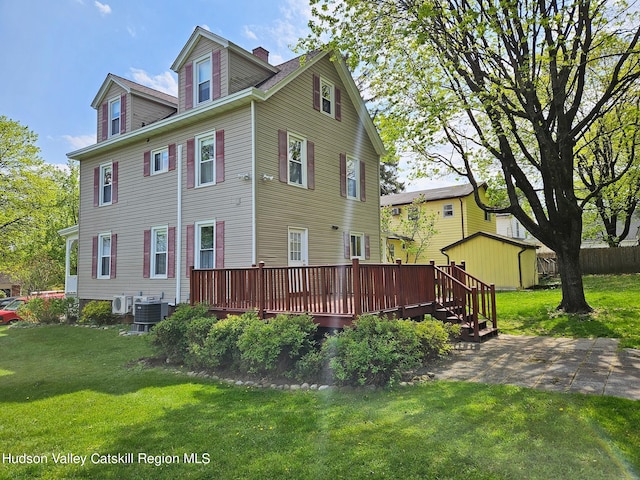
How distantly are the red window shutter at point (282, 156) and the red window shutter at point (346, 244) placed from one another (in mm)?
3230

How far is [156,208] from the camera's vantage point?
12938 mm

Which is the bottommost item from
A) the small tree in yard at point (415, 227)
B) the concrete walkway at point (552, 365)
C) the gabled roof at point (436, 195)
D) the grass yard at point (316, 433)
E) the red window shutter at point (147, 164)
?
the grass yard at point (316, 433)

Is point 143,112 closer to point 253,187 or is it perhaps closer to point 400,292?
point 253,187

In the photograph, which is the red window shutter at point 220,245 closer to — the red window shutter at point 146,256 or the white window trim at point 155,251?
the white window trim at point 155,251

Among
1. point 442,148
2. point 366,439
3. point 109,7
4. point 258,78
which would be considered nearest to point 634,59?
point 442,148

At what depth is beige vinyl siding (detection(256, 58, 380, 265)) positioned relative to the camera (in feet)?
35.8

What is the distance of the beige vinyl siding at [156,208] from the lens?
1082cm

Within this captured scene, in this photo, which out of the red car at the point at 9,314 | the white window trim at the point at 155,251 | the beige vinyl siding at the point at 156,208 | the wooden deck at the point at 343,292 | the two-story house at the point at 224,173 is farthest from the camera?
the red car at the point at 9,314

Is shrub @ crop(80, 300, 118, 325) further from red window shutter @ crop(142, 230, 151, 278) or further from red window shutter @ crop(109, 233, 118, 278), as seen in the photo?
red window shutter @ crop(142, 230, 151, 278)

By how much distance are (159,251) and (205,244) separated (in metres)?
2.16

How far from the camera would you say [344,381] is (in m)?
5.84

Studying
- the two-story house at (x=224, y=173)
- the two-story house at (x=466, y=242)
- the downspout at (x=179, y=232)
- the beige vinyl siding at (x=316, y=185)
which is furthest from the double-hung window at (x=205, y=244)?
the two-story house at (x=466, y=242)

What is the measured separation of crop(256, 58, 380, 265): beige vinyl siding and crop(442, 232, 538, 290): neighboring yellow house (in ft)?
25.3

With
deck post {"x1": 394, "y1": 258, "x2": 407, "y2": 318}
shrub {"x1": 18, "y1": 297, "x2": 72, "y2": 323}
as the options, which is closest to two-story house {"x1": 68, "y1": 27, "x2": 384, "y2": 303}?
shrub {"x1": 18, "y1": 297, "x2": 72, "y2": 323}
